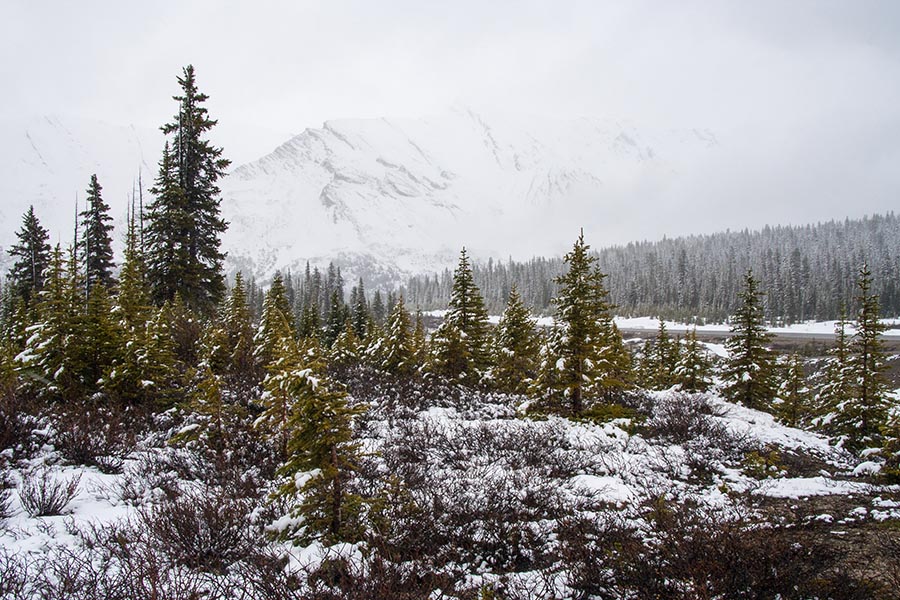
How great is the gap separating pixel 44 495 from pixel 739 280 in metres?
143

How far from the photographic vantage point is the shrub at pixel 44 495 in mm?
5562

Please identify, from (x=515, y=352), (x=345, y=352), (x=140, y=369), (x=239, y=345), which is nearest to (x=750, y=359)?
(x=515, y=352)

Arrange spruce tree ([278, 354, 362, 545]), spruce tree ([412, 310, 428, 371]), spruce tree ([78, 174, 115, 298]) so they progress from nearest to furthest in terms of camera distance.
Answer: spruce tree ([278, 354, 362, 545]) → spruce tree ([412, 310, 428, 371]) → spruce tree ([78, 174, 115, 298])

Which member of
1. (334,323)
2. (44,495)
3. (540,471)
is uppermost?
(334,323)

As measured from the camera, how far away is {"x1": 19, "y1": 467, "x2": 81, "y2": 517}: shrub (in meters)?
5.56

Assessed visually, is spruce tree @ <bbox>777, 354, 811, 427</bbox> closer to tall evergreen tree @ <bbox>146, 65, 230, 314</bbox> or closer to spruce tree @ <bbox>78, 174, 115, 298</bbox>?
tall evergreen tree @ <bbox>146, 65, 230, 314</bbox>

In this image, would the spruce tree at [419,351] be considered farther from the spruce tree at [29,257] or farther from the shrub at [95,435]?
the spruce tree at [29,257]

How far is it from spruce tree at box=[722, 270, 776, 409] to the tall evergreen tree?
2660 centimetres

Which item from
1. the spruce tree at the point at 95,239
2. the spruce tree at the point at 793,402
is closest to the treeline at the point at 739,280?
the spruce tree at the point at 793,402

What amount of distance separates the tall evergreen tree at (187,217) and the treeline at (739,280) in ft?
167

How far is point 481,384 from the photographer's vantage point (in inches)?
749

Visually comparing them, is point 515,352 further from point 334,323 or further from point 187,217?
point 334,323

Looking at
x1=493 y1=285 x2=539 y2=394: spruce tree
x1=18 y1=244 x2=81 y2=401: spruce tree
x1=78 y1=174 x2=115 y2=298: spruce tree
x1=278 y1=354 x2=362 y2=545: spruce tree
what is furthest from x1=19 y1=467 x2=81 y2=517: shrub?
x1=78 y1=174 x2=115 y2=298: spruce tree

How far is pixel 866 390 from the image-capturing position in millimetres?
13758
